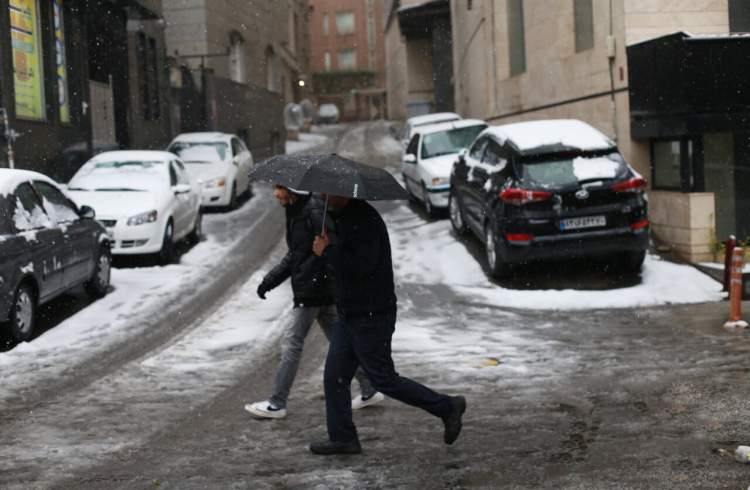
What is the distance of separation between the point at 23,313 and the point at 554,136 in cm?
692

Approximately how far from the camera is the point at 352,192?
224 inches

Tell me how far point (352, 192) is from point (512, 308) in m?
6.60

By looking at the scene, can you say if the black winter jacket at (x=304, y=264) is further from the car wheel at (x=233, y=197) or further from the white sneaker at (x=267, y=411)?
the car wheel at (x=233, y=197)

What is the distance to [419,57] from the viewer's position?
51.8 metres

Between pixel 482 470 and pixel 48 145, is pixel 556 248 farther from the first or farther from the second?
pixel 48 145

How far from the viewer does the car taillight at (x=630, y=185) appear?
12539 mm

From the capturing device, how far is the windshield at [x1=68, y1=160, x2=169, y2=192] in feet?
52.3

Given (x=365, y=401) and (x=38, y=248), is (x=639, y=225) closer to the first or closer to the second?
(x=365, y=401)

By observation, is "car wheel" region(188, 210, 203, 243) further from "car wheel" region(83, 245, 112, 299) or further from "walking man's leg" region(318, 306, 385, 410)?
"walking man's leg" region(318, 306, 385, 410)

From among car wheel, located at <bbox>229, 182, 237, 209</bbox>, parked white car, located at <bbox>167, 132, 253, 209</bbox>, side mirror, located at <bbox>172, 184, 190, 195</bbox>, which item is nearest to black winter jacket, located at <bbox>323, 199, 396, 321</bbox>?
side mirror, located at <bbox>172, 184, 190, 195</bbox>

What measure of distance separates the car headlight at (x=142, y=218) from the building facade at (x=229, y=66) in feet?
58.0

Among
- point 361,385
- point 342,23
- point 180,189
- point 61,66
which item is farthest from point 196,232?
point 342,23

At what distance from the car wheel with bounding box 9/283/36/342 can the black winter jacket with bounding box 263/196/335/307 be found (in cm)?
385

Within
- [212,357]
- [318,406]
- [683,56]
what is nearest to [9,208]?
[212,357]
